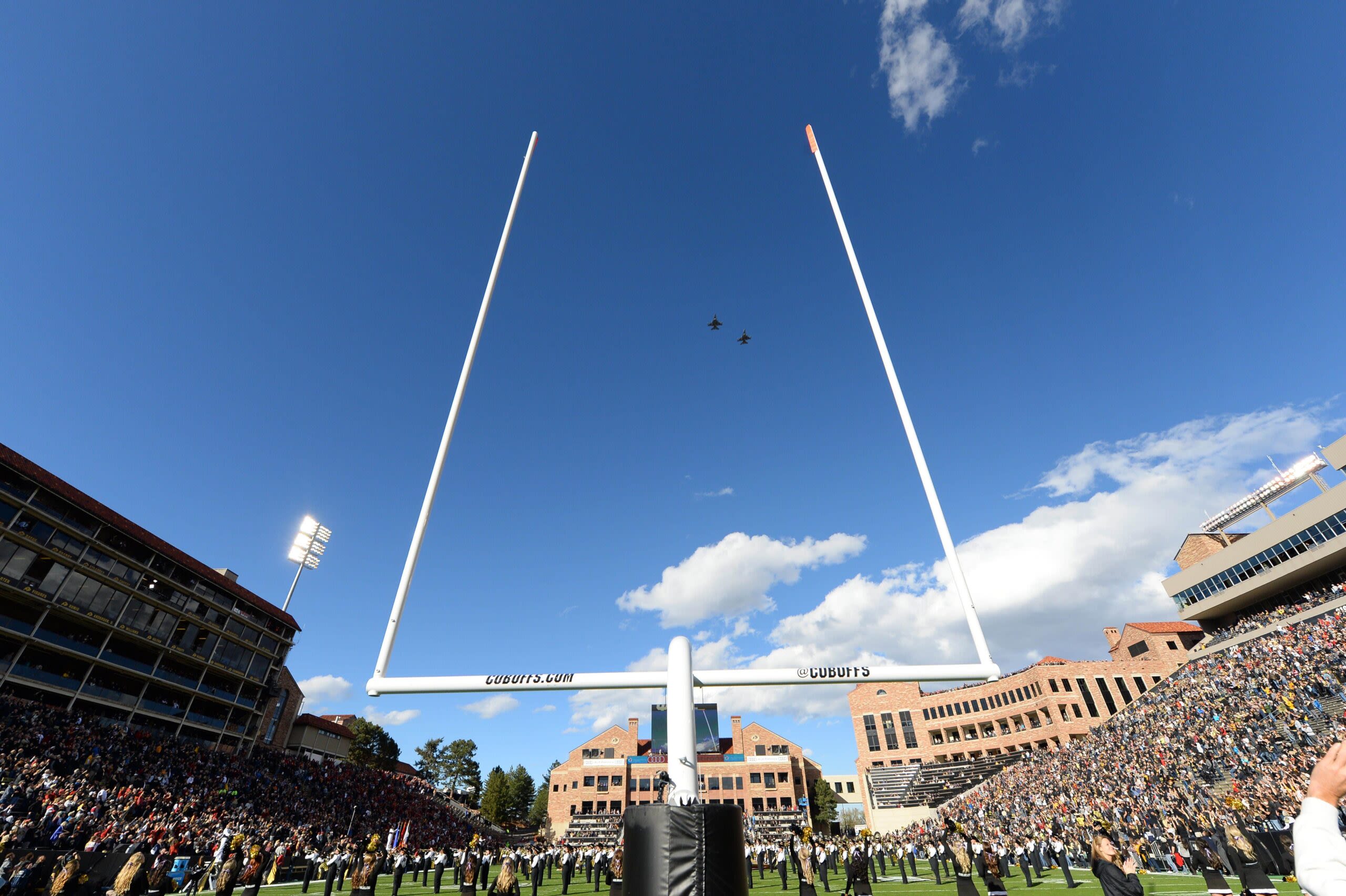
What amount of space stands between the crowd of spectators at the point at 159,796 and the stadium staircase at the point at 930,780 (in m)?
33.6

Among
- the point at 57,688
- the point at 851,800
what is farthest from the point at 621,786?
Result: the point at 57,688

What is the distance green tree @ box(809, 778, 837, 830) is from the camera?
57562 millimetres

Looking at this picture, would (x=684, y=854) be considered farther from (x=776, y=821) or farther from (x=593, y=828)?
(x=776, y=821)

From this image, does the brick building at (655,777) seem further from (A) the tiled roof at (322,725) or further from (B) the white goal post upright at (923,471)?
(B) the white goal post upright at (923,471)

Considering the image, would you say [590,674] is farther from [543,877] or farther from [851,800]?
[851,800]

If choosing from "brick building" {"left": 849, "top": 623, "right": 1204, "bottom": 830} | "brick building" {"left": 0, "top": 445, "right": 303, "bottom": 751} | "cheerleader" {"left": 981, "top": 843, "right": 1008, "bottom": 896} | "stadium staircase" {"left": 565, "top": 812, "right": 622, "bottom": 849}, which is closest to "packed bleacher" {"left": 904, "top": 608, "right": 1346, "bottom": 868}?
"cheerleader" {"left": 981, "top": 843, "right": 1008, "bottom": 896}

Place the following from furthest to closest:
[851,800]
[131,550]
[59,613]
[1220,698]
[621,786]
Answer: [851,800] < [621,786] < [131,550] < [59,613] < [1220,698]

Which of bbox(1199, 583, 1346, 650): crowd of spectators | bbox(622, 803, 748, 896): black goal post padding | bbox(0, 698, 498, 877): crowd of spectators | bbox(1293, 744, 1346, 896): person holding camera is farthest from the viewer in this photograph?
bbox(1199, 583, 1346, 650): crowd of spectators

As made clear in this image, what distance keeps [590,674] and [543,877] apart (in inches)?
1127

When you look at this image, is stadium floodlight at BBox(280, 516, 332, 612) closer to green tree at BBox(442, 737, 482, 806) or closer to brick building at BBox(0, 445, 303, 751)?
brick building at BBox(0, 445, 303, 751)

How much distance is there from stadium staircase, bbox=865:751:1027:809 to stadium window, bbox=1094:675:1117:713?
8557 millimetres

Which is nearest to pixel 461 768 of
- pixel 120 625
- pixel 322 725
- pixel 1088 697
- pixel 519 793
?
pixel 519 793

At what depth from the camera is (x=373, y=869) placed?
36.8ft

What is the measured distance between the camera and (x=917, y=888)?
56.4 feet
